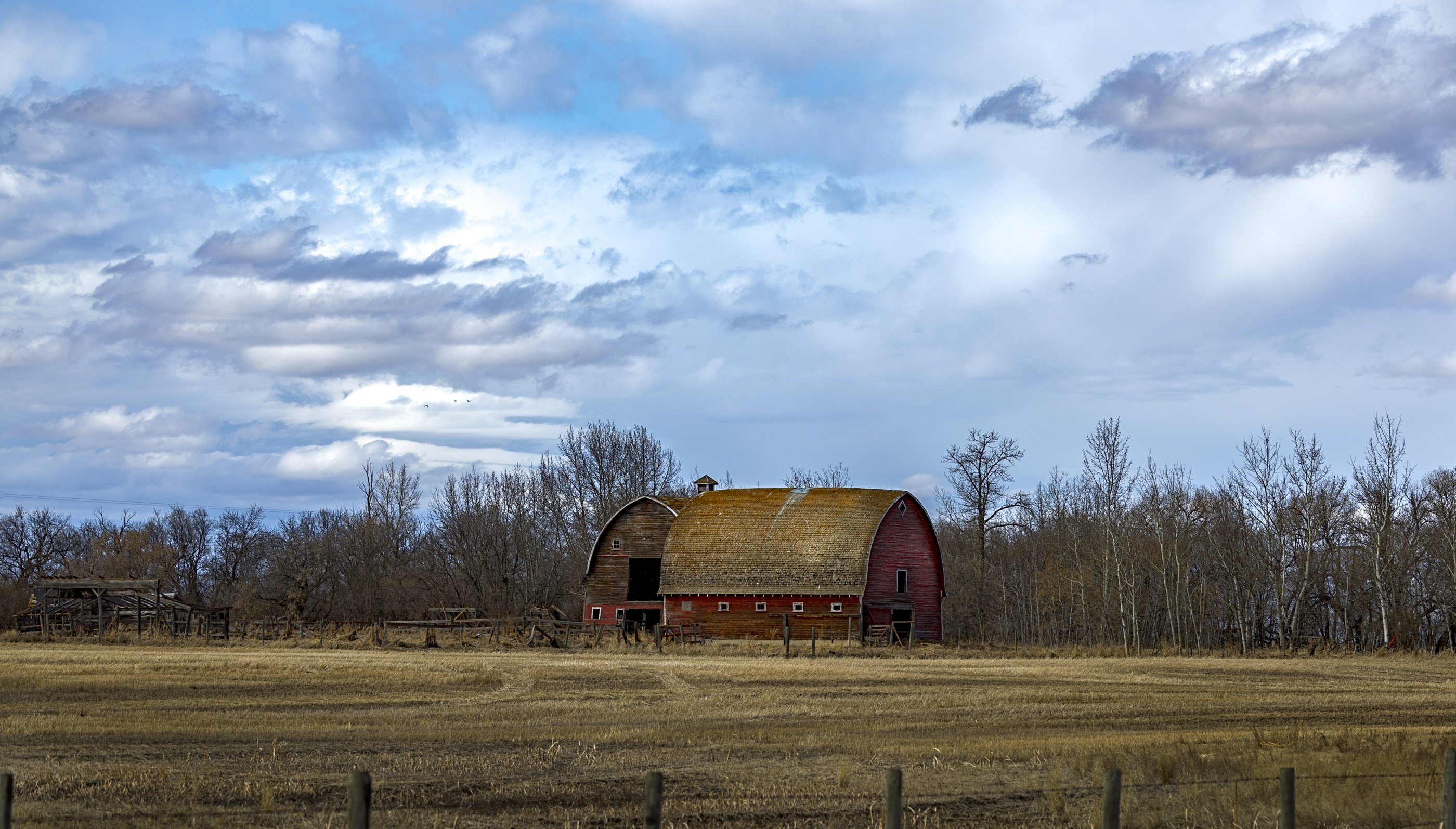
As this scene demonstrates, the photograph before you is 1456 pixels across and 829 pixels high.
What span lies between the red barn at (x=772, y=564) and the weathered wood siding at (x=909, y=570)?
0.07 metres

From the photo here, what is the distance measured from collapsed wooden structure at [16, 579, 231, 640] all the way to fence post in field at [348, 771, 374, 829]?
5453cm

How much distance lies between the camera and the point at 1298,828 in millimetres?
13625

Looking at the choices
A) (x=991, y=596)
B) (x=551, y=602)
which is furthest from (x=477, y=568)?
(x=991, y=596)

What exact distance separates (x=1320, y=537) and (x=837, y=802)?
57433 mm

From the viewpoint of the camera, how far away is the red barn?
5844cm

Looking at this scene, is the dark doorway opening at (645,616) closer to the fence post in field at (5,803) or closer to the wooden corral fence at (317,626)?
the wooden corral fence at (317,626)

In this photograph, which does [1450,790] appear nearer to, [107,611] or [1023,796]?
[1023,796]

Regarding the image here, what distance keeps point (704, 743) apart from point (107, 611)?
59308 mm

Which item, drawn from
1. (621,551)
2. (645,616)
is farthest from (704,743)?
(621,551)

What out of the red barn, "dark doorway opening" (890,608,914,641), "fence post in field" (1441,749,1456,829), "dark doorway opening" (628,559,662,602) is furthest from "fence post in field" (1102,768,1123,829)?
"dark doorway opening" (628,559,662,602)

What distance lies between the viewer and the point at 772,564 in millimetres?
59781

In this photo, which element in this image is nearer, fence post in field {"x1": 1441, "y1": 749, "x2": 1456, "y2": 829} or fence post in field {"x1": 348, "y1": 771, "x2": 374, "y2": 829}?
fence post in field {"x1": 348, "y1": 771, "x2": 374, "y2": 829}

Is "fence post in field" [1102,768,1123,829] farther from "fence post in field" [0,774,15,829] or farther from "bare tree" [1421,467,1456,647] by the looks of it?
"bare tree" [1421,467,1456,647]

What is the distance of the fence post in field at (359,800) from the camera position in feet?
26.5
